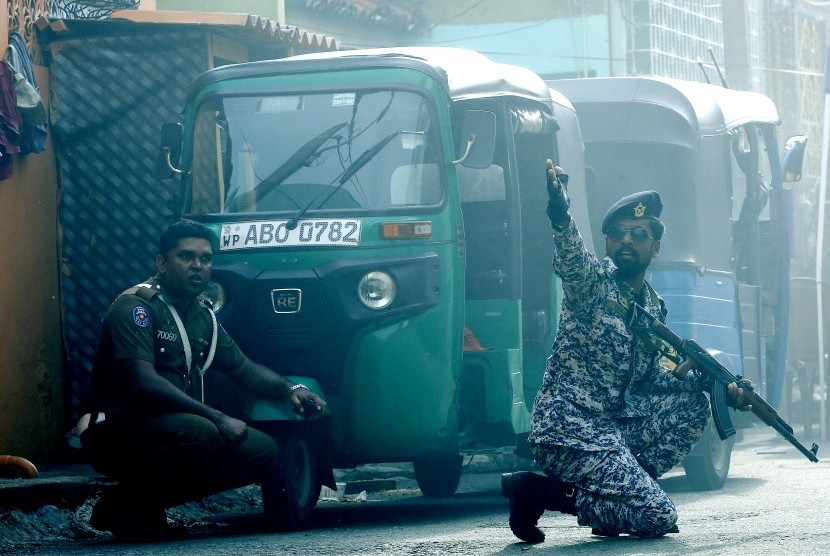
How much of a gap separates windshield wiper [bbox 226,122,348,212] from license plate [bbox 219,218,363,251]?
228 mm

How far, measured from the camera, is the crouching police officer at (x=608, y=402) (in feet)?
21.8

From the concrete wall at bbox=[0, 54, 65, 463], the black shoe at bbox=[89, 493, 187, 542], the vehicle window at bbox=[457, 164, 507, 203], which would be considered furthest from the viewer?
the concrete wall at bbox=[0, 54, 65, 463]

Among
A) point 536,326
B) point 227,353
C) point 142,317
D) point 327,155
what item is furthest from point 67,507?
point 536,326

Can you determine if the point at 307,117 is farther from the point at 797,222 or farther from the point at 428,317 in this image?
the point at 797,222

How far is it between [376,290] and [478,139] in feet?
3.11

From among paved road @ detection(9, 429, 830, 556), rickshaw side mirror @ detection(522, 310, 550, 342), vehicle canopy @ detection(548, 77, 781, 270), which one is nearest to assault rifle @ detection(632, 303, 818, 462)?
paved road @ detection(9, 429, 830, 556)

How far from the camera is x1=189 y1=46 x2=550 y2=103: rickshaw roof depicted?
8242 mm

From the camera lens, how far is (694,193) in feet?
36.6

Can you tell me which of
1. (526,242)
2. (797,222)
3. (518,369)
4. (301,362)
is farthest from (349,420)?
(797,222)

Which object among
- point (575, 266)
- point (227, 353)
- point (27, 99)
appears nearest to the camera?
point (575, 266)

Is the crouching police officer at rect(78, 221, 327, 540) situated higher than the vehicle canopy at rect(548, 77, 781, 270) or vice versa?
the vehicle canopy at rect(548, 77, 781, 270)

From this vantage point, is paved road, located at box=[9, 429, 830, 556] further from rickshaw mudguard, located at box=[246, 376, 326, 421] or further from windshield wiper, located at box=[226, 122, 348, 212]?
windshield wiper, located at box=[226, 122, 348, 212]

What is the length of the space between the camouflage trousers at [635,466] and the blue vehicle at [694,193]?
3315 mm

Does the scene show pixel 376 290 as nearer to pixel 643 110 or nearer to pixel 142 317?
pixel 142 317
